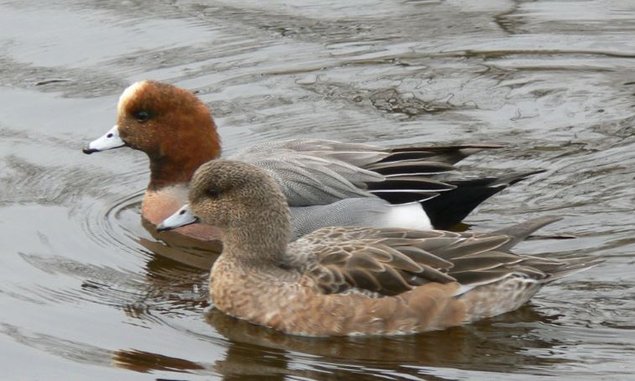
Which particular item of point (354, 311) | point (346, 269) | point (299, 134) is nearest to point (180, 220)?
point (346, 269)

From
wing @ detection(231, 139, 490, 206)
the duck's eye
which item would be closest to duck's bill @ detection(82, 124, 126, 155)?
wing @ detection(231, 139, 490, 206)

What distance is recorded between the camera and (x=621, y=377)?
6836mm

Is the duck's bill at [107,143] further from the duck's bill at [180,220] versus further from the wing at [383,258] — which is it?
the wing at [383,258]

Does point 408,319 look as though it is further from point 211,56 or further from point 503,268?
point 211,56

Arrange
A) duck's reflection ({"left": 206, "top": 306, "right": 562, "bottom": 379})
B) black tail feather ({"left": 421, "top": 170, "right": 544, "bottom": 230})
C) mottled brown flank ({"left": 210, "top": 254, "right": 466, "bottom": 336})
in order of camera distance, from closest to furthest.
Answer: duck's reflection ({"left": 206, "top": 306, "right": 562, "bottom": 379}), mottled brown flank ({"left": 210, "top": 254, "right": 466, "bottom": 336}), black tail feather ({"left": 421, "top": 170, "right": 544, "bottom": 230})

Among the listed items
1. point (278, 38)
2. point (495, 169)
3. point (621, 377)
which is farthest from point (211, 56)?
point (621, 377)

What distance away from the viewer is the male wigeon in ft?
24.7

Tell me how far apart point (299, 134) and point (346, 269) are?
2.65 m

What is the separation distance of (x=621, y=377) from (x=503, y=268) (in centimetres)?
104

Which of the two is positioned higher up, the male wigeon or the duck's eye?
the duck's eye

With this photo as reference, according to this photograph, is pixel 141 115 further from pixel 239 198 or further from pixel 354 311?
pixel 354 311

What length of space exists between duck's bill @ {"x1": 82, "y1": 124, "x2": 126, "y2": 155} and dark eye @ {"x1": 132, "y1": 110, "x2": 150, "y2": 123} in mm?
132

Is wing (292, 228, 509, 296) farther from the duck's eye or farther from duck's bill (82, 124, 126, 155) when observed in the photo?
duck's bill (82, 124, 126, 155)

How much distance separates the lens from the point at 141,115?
9234 mm
